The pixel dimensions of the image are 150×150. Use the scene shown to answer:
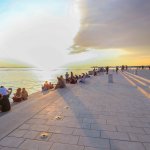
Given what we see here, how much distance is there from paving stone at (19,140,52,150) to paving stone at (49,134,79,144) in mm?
244

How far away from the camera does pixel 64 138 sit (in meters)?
4.61

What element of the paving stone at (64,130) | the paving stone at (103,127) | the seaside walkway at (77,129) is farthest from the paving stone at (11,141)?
the paving stone at (103,127)

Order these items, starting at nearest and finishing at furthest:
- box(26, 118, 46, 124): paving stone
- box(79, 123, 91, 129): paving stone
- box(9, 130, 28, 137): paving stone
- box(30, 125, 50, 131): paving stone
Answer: box(9, 130, 28, 137): paving stone < box(30, 125, 50, 131): paving stone < box(79, 123, 91, 129): paving stone < box(26, 118, 46, 124): paving stone

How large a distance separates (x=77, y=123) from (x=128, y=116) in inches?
80.7

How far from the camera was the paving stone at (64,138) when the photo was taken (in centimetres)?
444

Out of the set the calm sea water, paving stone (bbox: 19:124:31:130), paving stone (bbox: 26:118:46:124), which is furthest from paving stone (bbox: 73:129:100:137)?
the calm sea water

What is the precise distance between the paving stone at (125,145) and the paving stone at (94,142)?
15 cm

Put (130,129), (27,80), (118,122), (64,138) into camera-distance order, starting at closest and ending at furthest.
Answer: (64,138) → (130,129) → (118,122) → (27,80)

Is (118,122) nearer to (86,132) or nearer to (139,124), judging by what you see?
(139,124)

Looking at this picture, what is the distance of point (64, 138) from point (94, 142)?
0.80 meters

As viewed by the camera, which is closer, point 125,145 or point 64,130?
point 125,145

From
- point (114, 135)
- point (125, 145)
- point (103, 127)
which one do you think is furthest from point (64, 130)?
point (125, 145)

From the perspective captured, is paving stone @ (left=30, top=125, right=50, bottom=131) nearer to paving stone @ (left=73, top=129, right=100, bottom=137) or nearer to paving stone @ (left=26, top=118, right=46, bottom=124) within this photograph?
paving stone @ (left=26, top=118, right=46, bottom=124)

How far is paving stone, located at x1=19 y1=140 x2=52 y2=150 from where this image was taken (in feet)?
13.4
